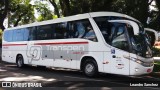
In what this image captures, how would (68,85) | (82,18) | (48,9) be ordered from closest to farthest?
(68,85)
(82,18)
(48,9)

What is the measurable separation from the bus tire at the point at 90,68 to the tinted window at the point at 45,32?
3642 mm

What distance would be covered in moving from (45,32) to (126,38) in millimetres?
6833

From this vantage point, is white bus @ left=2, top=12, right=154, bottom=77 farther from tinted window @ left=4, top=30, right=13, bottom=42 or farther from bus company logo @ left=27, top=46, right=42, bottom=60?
tinted window @ left=4, top=30, right=13, bottom=42

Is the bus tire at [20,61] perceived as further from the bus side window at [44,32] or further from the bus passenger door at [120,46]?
the bus passenger door at [120,46]

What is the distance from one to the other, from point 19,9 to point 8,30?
28.9 meters

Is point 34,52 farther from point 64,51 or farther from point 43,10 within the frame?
point 43,10

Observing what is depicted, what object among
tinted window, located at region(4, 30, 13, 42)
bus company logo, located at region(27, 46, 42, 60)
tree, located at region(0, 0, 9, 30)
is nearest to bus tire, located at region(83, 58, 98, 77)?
bus company logo, located at region(27, 46, 42, 60)

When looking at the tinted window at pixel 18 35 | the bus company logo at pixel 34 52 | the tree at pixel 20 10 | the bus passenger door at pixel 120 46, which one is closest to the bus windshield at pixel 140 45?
the bus passenger door at pixel 120 46

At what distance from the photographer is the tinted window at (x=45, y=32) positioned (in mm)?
19203

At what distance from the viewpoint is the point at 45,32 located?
1981 cm

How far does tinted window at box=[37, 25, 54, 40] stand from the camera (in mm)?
19203

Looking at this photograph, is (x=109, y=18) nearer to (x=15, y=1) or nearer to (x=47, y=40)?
(x=47, y=40)

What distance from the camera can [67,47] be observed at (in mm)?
17703

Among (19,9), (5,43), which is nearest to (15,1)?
(19,9)
